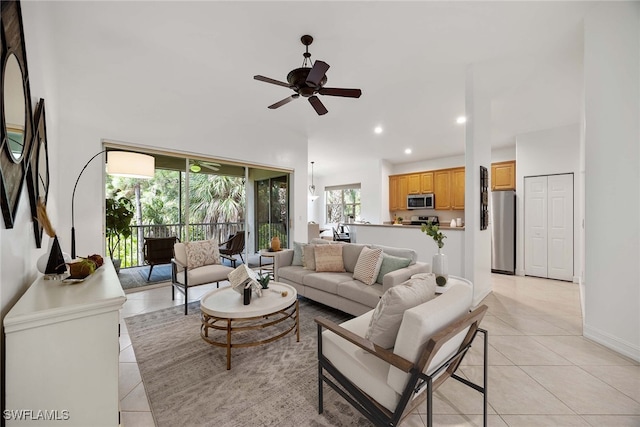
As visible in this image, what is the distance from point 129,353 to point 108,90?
10.7ft

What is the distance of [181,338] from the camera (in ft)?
8.20

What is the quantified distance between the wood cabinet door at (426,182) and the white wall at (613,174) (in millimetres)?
4590

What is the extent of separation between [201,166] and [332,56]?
294 centimetres

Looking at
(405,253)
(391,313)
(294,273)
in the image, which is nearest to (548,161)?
(405,253)

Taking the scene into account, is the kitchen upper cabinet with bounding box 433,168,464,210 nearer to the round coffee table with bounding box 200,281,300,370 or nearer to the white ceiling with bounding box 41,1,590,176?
the white ceiling with bounding box 41,1,590,176

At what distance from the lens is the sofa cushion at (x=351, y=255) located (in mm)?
3285

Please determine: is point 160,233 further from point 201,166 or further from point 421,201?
point 421,201

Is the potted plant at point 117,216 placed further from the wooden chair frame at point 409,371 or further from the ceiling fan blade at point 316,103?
the wooden chair frame at point 409,371

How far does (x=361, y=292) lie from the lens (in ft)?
8.68

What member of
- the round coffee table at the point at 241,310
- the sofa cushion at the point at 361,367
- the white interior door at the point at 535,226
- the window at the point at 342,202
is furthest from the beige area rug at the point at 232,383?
→ the window at the point at 342,202

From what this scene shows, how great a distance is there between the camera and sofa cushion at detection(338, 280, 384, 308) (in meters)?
2.56

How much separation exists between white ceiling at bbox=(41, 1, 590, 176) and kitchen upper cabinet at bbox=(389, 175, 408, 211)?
303 cm

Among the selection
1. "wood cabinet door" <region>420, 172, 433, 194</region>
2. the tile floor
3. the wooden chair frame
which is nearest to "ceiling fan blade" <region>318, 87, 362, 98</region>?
the wooden chair frame

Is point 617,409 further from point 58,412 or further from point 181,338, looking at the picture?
point 181,338
